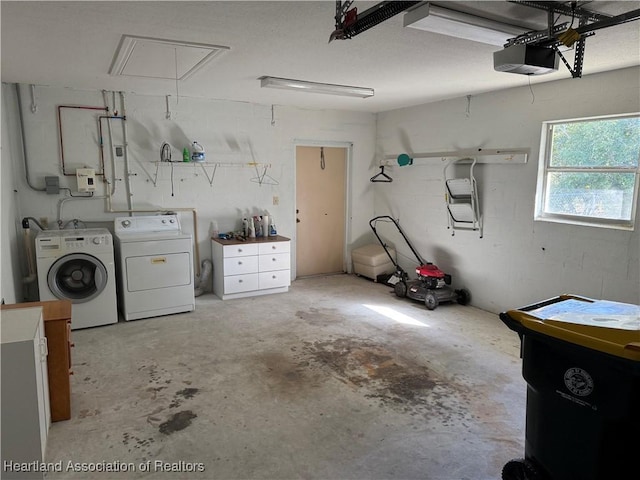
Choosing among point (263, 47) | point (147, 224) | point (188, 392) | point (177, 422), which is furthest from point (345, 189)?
point (177, 422)

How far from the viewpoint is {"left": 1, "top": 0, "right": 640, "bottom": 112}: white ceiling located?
2.40 metres

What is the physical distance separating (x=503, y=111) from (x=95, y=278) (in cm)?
475

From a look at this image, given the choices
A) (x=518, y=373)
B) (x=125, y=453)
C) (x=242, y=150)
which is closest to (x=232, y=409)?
(x=125, y=453)

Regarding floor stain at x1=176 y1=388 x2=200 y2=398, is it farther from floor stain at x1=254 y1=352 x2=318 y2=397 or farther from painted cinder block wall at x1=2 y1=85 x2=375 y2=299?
painted cinder block wall at x1=2 y1=85 x2=375 y2=299

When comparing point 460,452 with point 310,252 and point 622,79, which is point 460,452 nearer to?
point 622,79

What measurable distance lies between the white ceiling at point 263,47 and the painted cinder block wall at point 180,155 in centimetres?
39

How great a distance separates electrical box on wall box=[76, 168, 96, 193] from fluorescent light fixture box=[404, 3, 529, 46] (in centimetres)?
395

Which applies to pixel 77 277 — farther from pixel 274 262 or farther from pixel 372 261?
pixel 372 261

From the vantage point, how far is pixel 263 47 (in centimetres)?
310

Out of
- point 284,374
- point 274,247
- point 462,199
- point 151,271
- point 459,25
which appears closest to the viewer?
point 459,25

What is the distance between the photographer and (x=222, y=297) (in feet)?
17.9

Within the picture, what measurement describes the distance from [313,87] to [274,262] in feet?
7.75

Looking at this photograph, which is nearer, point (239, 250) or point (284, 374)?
point (284, 374)

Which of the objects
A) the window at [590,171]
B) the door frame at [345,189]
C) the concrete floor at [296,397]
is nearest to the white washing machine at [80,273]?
the concrete floor at [296,397]
